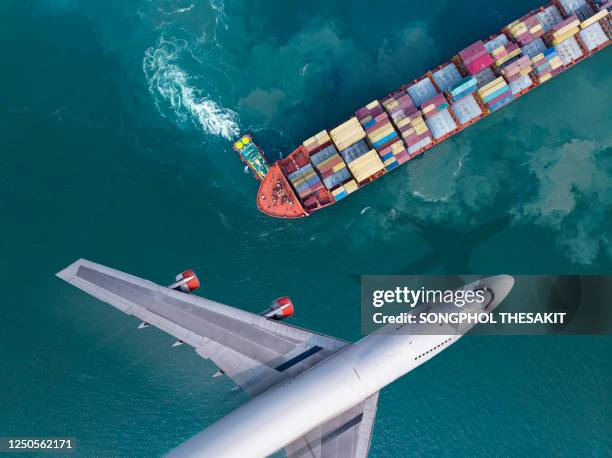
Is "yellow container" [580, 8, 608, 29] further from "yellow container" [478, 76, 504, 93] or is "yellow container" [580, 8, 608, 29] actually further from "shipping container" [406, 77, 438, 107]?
"shipping container" [406, 77, 438, 107]

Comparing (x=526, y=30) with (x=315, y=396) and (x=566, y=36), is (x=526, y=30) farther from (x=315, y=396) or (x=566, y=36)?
(x=315, y=396)

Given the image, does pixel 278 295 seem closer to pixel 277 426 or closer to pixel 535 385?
pixel 277 426

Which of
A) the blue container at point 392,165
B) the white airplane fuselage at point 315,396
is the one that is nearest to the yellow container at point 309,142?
the blue container at point 392,165

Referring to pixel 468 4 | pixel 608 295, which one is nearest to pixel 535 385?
pixel 608 295

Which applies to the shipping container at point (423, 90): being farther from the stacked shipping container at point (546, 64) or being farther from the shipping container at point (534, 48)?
the stacked shipping container at point (546, 64)

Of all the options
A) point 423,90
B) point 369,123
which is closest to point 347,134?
point 369,123

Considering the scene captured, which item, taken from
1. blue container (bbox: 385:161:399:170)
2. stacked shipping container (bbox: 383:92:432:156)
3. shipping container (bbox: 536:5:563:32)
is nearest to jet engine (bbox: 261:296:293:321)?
blue container (bbox: 385:161:399:170)

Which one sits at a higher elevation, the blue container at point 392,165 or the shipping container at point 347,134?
the shipping container at point 347,134
